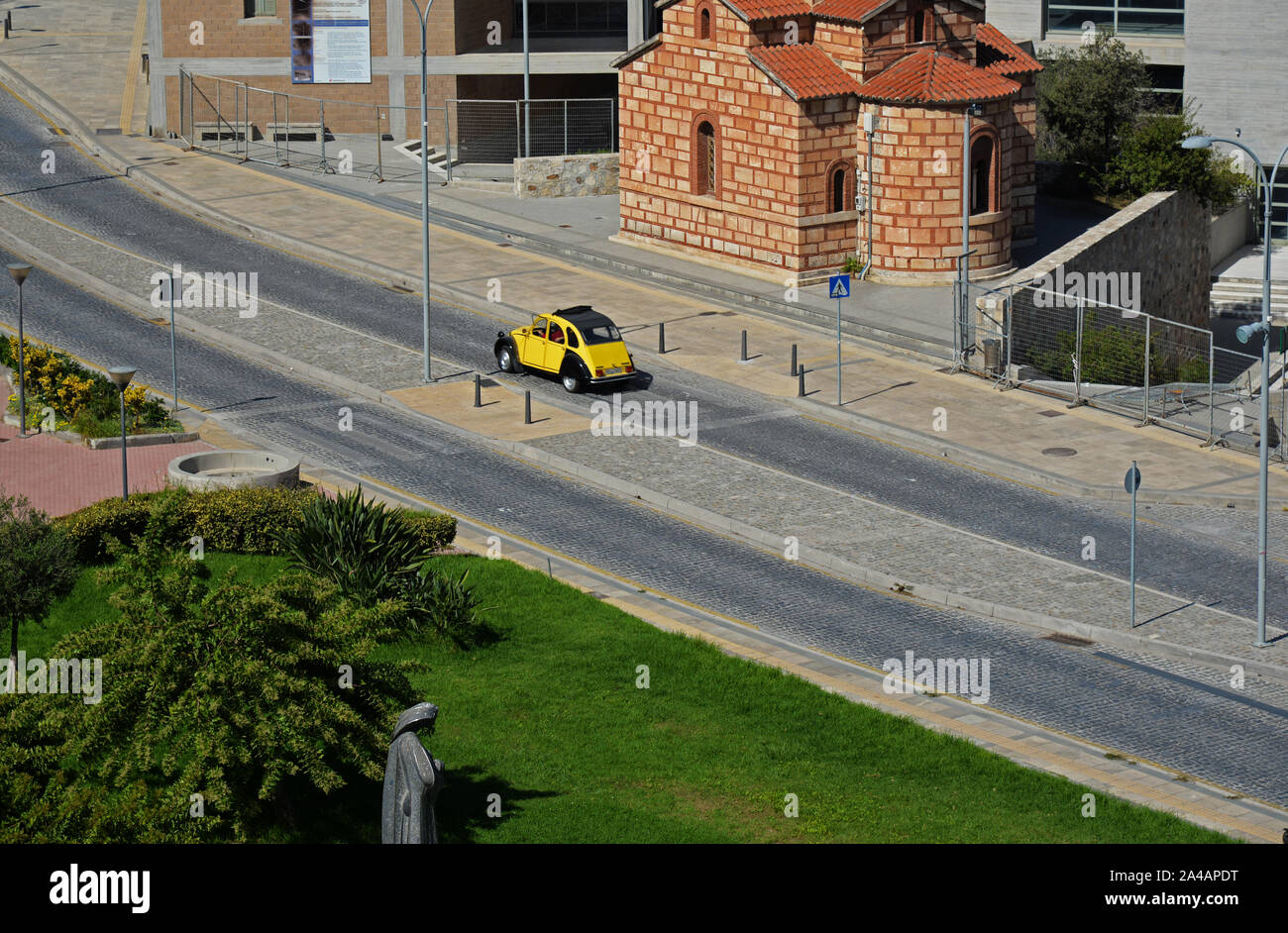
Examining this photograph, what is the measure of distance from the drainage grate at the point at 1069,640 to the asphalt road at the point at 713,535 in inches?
7.8

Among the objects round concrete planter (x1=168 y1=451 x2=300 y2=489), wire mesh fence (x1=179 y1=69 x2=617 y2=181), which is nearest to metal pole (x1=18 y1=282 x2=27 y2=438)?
round concrete planter (x1=168 y1=451 x2=300 y2=489)

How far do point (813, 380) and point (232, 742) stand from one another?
24.2m

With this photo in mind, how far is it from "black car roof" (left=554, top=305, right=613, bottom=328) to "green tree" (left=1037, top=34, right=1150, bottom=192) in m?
25.1

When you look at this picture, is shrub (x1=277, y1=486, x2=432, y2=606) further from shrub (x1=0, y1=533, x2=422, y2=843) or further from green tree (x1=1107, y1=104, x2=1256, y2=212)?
green tree (x1=1107, y1=104, x2=1256, y2=212)

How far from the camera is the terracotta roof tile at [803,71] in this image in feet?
158

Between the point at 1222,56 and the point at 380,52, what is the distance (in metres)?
28.1

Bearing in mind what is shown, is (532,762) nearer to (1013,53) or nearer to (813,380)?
(813,380)

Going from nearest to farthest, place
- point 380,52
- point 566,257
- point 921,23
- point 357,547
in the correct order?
1. point 357,547
2. point 921,23
3. point 566,257
4. point 380,52

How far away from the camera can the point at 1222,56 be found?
6412 cm

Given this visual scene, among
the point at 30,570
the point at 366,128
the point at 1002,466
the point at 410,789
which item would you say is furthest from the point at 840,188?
the point at 410,789

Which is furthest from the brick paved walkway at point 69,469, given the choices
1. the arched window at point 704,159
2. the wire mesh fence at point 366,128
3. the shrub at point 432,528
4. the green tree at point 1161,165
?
the green tree at point 1161,165

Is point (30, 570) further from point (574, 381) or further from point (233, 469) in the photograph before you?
point (574, 381)

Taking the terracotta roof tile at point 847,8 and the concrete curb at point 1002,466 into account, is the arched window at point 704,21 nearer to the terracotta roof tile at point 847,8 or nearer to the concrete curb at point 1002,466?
the terracotta roof tile at point 847,8

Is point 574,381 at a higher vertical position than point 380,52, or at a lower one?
lower
